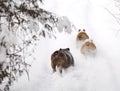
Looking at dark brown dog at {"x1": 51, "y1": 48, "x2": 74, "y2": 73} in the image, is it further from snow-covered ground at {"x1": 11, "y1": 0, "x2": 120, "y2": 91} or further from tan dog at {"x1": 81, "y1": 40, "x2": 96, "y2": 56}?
tan dog at {"x1": 81, "y1": 40, "x2": 96, "y2": 56}

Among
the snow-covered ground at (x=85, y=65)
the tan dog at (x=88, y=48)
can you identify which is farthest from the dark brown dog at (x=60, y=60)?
the tan dog at (x=88, y=48)

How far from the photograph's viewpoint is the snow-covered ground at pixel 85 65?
8344 millimetres

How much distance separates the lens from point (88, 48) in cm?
1002

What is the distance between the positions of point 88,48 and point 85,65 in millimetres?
728

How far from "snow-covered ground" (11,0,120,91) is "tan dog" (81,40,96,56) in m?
0.17

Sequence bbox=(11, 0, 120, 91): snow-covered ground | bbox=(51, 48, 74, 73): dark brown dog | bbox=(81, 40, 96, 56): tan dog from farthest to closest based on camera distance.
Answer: bbox=(81, 40, 96, 56): tan dog
bbox=(51, 48, 74, 73): dark brown dog
bbox=(11, 0, 120, 91): snow-covered ground

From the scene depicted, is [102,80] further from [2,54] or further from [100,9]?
[100,9]

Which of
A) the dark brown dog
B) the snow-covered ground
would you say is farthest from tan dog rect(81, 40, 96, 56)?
the dark brown dog

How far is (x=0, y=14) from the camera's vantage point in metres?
5.86

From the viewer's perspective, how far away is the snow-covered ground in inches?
328

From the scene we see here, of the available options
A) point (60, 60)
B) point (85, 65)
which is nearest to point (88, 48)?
point (85, 65)

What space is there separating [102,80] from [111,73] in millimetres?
528

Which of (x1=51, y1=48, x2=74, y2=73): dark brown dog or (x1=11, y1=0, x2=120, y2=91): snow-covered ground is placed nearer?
(x1=11, y1=0, x2=120, y2=91): snow-covered ground

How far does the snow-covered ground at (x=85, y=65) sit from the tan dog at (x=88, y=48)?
6.7 inches
